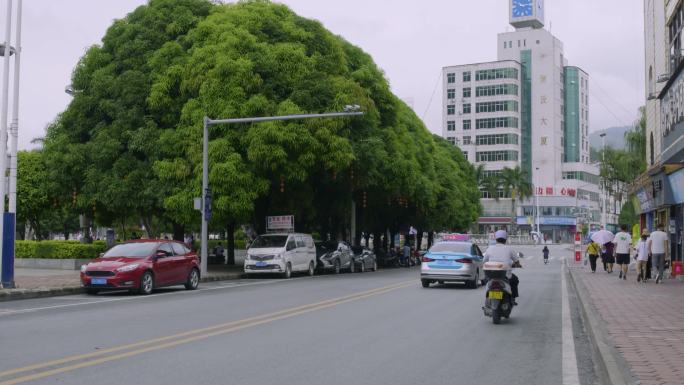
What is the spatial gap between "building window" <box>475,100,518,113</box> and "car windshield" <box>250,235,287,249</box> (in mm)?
86719

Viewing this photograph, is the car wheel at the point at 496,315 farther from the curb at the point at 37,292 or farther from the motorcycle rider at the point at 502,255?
the curb at the point at 37,292

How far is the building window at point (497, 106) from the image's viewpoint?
111500mm

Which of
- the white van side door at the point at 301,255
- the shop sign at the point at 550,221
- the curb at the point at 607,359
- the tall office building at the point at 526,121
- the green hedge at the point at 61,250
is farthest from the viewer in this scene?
the shop sign at the point at 550,221

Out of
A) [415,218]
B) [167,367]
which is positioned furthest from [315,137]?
[415,218]

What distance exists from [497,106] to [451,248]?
9316cm

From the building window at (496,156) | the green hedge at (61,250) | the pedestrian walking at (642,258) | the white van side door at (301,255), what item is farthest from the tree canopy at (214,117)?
the building window at (496,156)

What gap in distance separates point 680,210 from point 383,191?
580 inches

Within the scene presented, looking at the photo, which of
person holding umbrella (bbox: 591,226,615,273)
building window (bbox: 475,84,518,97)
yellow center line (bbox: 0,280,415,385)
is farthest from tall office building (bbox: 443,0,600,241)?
yellow center line (bbox: 0,280,415,385)

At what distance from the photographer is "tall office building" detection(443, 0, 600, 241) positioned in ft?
367

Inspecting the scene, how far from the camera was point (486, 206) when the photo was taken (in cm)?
11838

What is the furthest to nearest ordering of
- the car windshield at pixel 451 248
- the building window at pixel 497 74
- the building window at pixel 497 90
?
1. the building window at pixel 497 90
2. the building window at pixel 497 74
3. the car windshield at pixel 451 248

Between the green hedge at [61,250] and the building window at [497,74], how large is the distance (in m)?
86.9

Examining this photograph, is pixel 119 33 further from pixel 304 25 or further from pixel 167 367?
pixel 167 367

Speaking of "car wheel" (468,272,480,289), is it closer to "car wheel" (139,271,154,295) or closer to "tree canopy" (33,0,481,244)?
"tree canopy" (33,0,481,244)
